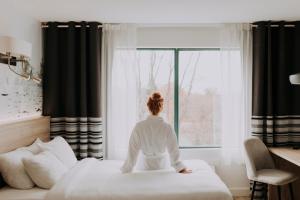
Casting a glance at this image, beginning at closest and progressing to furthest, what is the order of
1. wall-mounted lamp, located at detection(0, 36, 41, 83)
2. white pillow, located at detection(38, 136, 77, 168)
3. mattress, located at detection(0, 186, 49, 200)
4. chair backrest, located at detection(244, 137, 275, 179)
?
mattress, located at detection(0, 186, 49, 200) → wall-mounted lamp, located at detection(0, 36, 41, 83) → white pillow, located at detection(38, 136, 77, 168) → chair backrest, located at detection(244, 137, 275, 179)

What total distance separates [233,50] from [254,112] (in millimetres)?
867

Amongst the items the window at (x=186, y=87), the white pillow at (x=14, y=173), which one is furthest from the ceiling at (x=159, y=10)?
the white pillow at (x=14, y=173)

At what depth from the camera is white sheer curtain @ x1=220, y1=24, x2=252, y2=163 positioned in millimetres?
4281

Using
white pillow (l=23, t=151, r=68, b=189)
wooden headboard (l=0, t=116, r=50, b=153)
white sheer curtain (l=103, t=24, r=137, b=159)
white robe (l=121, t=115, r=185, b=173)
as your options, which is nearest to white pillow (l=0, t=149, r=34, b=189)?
white pillow (l=23, t=151, r=68, b=189)

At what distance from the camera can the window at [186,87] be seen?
455 cm

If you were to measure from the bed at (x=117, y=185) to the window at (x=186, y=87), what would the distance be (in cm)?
120

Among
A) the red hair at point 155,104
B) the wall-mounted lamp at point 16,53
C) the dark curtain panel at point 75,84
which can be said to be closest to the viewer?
the wall-mounted lamp at point 16,53

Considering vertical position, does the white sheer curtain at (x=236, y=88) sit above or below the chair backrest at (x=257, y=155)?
above

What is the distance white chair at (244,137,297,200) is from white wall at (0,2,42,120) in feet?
8.61

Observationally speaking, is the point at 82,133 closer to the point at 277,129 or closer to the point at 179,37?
the point at 179,37

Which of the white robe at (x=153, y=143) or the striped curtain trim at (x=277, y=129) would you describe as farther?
the striped curtain trim at (x=277, y=129)

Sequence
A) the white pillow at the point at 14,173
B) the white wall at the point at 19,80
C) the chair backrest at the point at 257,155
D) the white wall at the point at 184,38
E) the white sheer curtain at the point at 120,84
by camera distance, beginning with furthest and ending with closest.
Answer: the white wall at the point at 184,38
the white sheer curtain at the point at 120,84
the chair backrest at the point at 257,155
the white wall at the point at 19,80
the white pillow at the point at 14,173

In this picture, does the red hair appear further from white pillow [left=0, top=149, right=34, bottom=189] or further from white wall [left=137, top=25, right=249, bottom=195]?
white pillow [left=0, top=149, right=34, bottom=189]

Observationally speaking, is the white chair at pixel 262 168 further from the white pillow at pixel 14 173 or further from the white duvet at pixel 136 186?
the white pillow at pixel 14 173
